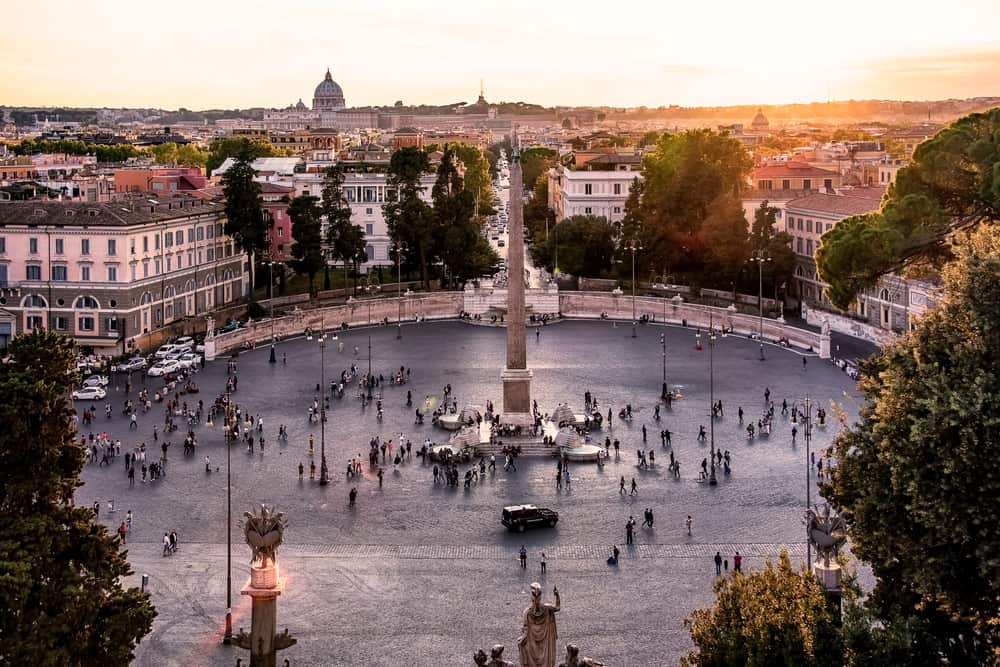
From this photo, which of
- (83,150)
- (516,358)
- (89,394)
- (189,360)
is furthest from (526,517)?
(83,150)

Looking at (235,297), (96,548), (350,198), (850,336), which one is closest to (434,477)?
(96,548)

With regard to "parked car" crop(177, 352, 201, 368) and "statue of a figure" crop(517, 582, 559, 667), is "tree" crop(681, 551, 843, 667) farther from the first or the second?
"parked car" crop(177, 352, 201, 368)

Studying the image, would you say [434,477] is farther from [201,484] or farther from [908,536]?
[908,536]

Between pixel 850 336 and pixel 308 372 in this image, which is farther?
pixel 850 336

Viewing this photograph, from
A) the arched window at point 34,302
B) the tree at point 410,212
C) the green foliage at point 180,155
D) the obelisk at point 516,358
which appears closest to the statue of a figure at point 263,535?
the obelisk at point 516,358

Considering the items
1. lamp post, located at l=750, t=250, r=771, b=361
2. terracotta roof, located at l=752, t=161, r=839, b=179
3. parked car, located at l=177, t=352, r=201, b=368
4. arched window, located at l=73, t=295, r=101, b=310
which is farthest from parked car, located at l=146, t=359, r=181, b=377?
terracotta roof, located at l=752, t=161, r=839, b=179

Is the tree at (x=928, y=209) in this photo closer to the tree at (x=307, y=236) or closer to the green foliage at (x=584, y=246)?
the tree at (x=307, y=236)
